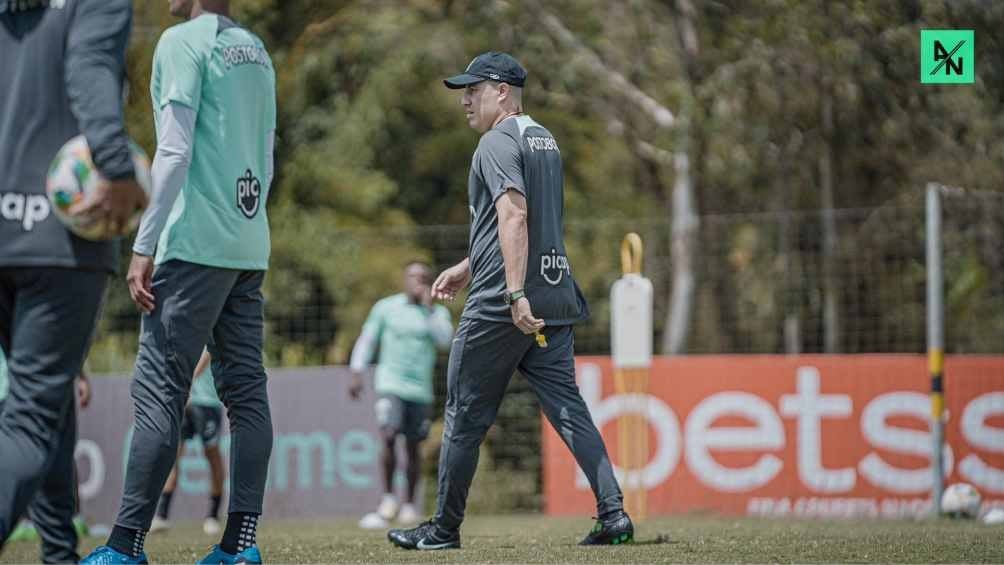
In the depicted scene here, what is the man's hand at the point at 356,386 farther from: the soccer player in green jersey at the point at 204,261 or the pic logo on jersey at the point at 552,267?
the soccer player in green jersey at the point at 204,261

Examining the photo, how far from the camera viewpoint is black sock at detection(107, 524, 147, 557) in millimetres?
5348

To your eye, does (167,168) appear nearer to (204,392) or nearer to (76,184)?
(76,184)

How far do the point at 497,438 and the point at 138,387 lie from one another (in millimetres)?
11231

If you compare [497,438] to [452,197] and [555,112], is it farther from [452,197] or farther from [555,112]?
[452,197]

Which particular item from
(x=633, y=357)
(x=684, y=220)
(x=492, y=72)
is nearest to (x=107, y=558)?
(x=492, y=72)

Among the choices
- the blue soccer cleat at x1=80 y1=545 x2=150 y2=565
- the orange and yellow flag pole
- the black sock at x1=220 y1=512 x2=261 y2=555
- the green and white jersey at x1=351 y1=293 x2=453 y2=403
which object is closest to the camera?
the blue soccer cleat at x1=80 y1=545 x2=150 y2=565

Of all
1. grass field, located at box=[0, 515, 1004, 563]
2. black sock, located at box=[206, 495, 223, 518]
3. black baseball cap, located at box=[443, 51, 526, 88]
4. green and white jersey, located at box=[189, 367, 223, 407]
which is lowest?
black sock, located at box=[206, 495, 223, 518]

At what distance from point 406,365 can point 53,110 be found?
29.5 ft

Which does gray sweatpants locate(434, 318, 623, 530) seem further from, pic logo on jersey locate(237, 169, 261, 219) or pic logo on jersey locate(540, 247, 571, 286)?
pic logo on jersey locate(237, 169, 261, 219)

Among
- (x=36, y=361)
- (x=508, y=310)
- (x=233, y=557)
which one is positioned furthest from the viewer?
(x=508, y=310)

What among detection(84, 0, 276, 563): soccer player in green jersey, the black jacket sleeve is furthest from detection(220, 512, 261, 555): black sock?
the black jacket sleeve

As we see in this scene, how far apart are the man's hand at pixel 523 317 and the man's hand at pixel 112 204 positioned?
2.32 m

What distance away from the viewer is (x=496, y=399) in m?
6.77

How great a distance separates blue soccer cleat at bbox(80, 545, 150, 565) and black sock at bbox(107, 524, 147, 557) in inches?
0.7
